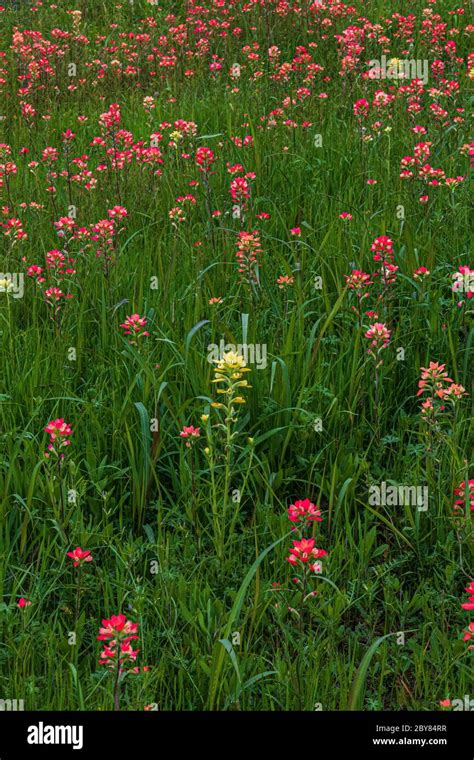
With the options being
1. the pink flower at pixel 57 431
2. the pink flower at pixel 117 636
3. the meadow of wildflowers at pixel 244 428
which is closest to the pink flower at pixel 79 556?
the meadow of wildflowers at pixel 244 428

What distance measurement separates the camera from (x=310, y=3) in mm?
9438

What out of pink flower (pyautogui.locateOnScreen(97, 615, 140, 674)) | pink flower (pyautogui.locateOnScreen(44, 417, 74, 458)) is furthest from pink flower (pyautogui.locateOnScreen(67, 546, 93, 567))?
pink flower (pyautogui.locateOnScreen(97, 615, 140, 674))

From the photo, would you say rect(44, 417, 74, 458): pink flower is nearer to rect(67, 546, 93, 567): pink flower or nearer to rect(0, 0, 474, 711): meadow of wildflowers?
rect(0, 0, 474, 711): meadow of wildflowers

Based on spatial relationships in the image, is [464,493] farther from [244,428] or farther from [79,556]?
[79,556]

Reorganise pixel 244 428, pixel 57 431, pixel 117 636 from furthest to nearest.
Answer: pixel 244 428 < pixel 57 431 < pixel 117 636

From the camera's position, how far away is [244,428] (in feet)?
11.4

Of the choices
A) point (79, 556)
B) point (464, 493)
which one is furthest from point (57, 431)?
point (464, 493)

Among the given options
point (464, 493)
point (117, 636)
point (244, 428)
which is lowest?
point (117, 636)

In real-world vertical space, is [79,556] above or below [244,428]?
below

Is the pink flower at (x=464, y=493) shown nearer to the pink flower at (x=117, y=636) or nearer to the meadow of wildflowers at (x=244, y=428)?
the meadow of wildflowers at (x=244, y=428)

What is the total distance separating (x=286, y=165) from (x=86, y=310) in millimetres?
2140

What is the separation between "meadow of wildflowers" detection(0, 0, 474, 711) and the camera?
2.46 meters
